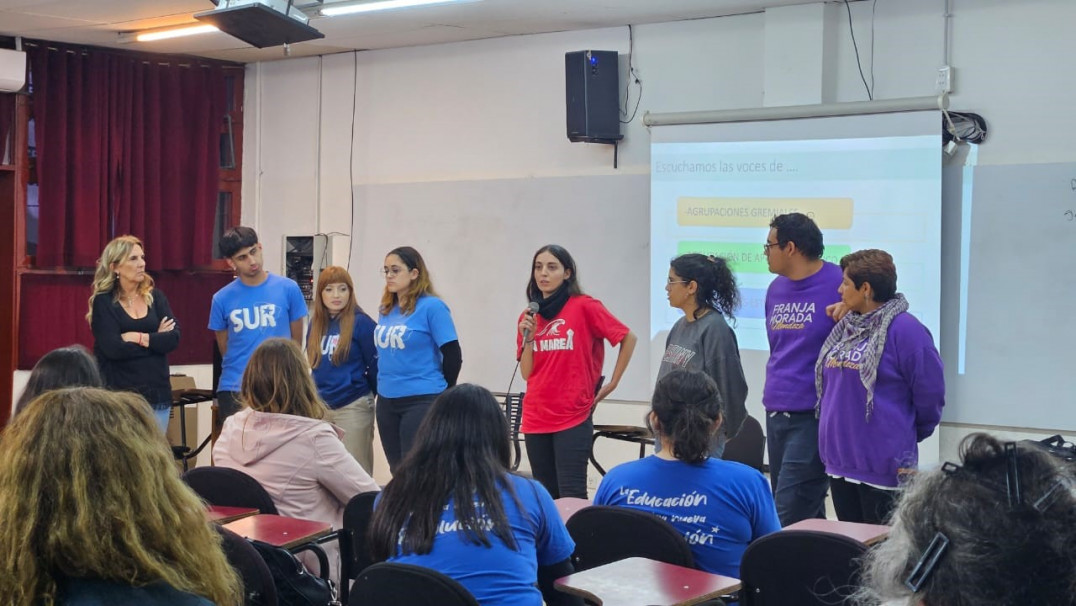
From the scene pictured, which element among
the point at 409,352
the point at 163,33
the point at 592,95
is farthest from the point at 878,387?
the point at 163,33

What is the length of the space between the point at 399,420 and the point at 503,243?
6.90 ft

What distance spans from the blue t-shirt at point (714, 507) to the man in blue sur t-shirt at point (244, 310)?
2.85 m

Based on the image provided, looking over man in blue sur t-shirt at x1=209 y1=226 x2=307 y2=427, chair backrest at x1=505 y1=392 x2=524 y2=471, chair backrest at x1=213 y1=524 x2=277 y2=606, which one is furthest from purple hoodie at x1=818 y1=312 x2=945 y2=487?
chair backrest at x1=505 y1=392 x2=524 y2=471

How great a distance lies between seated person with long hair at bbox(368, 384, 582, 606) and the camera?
2322 millimetres

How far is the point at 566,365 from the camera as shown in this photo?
4.55 m

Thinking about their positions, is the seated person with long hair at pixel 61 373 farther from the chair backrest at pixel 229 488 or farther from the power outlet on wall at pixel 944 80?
the power outlet on wall at pixel 944 80

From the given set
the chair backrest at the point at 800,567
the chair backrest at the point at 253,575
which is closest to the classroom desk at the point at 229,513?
the chair backrest at the point at 253,575

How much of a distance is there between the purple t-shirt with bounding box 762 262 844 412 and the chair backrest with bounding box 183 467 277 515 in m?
1.92

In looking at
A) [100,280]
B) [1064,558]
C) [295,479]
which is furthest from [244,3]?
[1064,558]

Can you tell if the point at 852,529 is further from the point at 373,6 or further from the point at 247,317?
the point at 373,6

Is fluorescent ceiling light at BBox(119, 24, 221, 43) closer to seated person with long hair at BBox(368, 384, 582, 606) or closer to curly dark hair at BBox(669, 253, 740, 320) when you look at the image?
curly dark hair at BBox(669, 253, 740, 320)

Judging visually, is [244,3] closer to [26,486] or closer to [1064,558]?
[26,486]

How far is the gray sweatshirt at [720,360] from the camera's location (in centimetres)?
409

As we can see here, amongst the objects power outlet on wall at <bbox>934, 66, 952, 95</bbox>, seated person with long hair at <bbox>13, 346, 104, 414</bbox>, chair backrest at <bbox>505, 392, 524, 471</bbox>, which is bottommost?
chair backrest at <bbox>505, 392, 524, 471</bbox>
